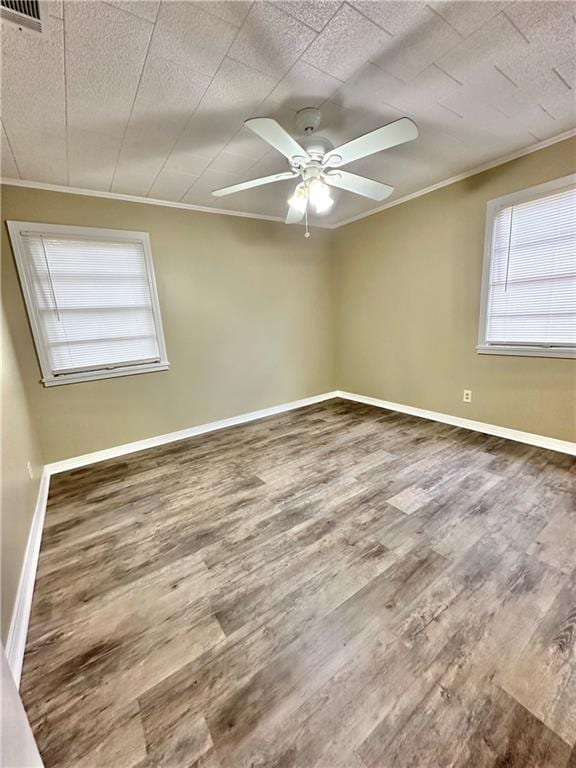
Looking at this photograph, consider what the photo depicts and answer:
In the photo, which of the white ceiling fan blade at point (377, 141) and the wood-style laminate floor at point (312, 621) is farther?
the white ceiling fan blade at point (377, 141)

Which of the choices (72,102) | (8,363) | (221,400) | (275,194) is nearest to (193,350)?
(221,400)

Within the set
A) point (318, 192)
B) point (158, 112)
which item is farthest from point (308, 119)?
point (158, 112)

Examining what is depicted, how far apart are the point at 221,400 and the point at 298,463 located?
1.43 meters

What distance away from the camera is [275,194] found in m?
3.06

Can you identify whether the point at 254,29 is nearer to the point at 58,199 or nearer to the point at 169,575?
the point at 58,199

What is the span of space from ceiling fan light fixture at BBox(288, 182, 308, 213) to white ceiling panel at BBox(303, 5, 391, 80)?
0.60m

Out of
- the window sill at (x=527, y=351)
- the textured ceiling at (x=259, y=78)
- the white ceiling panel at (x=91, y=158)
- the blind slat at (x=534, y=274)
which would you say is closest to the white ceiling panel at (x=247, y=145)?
the textured ceiling at (x=259, y=78)

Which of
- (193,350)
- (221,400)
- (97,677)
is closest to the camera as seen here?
(97,677)

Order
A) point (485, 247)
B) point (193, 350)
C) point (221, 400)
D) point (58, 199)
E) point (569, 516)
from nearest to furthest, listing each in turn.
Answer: point (569, 516)
point (58, 199)
point (485, 247)
point (193, 350)
point (221, 400)

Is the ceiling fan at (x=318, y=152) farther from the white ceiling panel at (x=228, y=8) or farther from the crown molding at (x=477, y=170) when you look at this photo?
the crown molding at (x=477, y=170)

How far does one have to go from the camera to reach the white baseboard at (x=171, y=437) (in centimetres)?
297

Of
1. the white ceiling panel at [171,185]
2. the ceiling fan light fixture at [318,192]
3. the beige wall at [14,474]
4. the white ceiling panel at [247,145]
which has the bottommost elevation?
the beige wall at [14,474]

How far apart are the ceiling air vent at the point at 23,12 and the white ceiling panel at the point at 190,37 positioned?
415 millimetres

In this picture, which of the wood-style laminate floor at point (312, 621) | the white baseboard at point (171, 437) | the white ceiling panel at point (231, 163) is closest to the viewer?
the wood-style laminate floor at point (312, 621)
